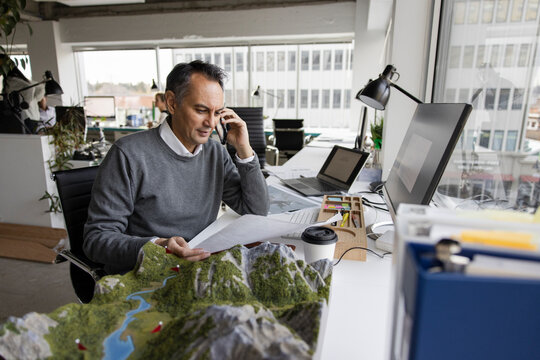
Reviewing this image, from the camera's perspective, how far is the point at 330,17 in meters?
5.93

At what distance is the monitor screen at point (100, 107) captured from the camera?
6.88 meters

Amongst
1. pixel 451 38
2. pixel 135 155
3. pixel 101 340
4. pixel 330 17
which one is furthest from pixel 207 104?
pixel 330 17

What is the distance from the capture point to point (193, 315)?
0.48 meters

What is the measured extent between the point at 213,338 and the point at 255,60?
267 inches

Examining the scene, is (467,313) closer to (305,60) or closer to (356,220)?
(356,220)

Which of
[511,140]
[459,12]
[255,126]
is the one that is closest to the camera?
[511,140]

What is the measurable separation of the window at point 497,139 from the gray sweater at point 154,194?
34.5 inches

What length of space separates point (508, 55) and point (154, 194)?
1.32 metres

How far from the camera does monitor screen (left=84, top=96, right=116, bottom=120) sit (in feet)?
22.6

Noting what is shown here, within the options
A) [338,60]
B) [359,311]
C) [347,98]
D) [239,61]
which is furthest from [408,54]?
[239,61]

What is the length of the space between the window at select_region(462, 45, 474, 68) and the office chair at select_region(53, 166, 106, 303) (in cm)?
169

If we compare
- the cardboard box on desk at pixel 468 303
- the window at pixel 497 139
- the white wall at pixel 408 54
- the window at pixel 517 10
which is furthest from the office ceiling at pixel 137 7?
the cardboard box on desk at pixel 468 303

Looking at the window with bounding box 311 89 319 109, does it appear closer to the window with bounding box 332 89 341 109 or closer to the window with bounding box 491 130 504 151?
the window with bounding box 332 89 341 109

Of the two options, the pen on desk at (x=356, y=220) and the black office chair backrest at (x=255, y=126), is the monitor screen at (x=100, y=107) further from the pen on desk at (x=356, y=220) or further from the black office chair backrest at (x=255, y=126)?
the pen on desk at (x=356, y=220)
